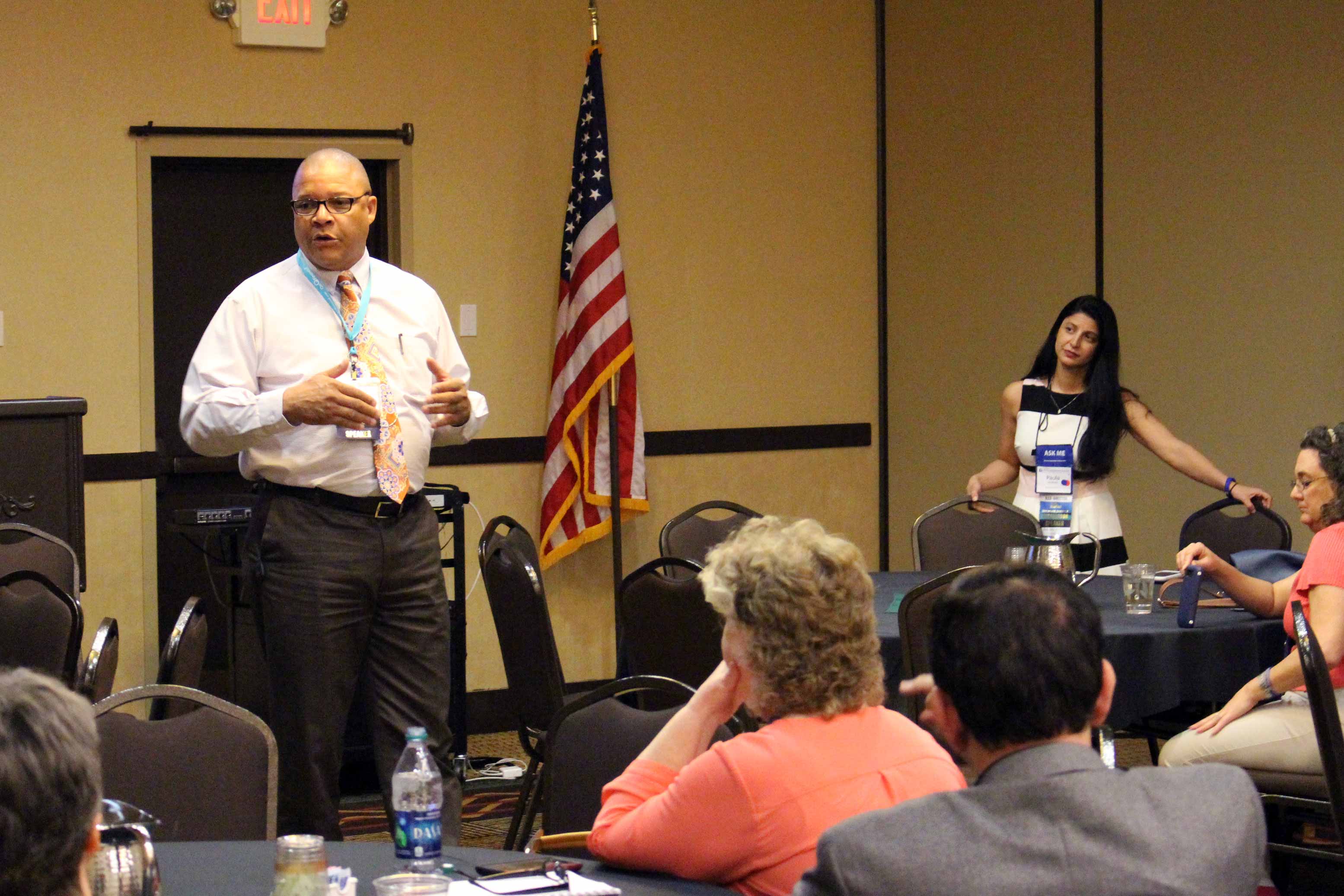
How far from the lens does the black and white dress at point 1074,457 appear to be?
5230mm

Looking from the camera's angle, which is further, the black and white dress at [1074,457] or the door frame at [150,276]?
the door frame at [150,276]

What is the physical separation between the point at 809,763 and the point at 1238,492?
3368 millimetres

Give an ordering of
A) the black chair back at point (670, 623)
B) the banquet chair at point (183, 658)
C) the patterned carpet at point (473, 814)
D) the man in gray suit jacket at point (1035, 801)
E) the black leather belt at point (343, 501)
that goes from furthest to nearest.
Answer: the patterned carpet at point (473, 814) < the black chair back at point (670, 623) < the black leather belt at point (343, 501) < the banquet chair at point (183, 658) < the man in gray suit jacket at point (1035, 801)

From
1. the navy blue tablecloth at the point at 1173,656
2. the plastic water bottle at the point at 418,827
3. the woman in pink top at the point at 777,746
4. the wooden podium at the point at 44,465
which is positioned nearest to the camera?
the woman in pink top at the point at 777,746

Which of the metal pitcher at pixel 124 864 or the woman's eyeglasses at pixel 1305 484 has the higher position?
the woman's eyeglasses at pixel 1305 484

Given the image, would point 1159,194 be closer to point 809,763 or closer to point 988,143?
point 988,143

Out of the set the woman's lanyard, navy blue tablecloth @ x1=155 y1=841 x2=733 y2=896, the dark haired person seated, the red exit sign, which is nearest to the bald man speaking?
navy blue tablecloth @ x1=155 y1=841 x2=733 y2=896

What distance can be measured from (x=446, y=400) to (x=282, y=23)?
3099 millimetres

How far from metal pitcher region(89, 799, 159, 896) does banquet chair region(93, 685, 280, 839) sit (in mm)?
746

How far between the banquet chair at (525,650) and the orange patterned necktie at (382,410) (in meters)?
0.42

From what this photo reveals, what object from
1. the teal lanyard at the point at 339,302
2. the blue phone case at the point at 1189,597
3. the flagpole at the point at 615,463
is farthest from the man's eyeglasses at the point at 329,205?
the flagpole at the point at 615,463

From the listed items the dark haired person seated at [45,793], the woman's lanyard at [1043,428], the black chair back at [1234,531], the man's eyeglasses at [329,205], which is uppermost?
the man's eyeglasses at [329,205]

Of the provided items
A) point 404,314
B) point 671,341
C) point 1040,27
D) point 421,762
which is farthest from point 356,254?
point 1040,27

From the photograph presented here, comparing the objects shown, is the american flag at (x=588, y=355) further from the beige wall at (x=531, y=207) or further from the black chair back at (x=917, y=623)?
the black chair back at (x=917, y=623)
